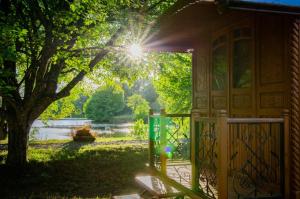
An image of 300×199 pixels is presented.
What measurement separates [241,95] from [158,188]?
278cm

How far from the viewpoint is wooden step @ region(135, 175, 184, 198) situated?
6516mm

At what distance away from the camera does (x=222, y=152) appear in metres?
4.86

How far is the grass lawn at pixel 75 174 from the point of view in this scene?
11.5 m

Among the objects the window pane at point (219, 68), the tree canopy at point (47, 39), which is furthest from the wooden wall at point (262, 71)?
the tree canopy at point (47, 39)

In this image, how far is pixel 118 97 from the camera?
74.8m

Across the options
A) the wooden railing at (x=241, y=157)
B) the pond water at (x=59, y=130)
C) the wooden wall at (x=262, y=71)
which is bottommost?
the pond water at (x=59, y=130)

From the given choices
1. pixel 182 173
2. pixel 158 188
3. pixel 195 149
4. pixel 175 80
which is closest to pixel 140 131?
pixel 175 80

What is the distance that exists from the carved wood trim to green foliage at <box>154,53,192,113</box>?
36.6 ft

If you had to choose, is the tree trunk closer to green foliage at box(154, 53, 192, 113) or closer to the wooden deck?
the wooden deck

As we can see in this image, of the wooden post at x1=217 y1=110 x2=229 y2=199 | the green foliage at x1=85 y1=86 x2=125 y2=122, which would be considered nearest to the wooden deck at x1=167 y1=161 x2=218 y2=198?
the wooden post at x1=217 y1=110 x2=229 y2=199

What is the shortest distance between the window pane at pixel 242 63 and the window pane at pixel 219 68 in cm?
51

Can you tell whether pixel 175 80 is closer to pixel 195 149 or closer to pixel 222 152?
pixel 195 149

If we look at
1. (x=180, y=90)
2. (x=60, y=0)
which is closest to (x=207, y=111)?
(x=60, y=0)

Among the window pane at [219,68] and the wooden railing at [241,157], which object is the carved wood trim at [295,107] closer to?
the wooden railing at [241,157]
